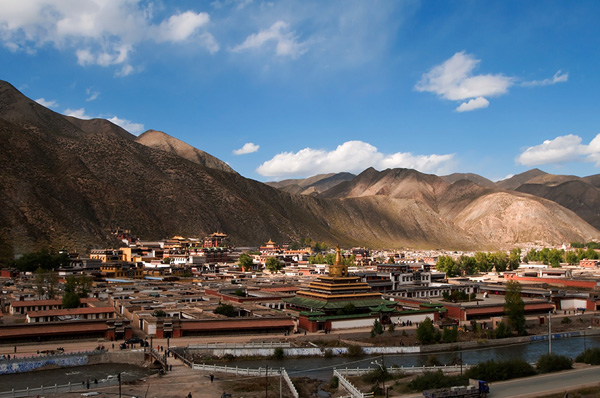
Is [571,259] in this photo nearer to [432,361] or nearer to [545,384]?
[432,361]

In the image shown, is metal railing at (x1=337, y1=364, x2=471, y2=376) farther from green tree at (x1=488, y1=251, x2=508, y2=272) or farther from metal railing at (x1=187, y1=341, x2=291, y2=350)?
green tree at (x1=488, y1=251, x2=508, y2=272)

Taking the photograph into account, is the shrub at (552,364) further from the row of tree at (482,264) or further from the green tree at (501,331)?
the row of tree at (482,264)

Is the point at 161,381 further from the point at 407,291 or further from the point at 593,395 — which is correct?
the point at 407,291

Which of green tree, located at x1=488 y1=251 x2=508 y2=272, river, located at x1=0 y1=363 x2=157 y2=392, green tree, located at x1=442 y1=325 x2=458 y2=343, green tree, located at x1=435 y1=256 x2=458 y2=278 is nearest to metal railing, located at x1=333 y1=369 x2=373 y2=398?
river, located at x1=0 y1=363 x2=157 y2=392

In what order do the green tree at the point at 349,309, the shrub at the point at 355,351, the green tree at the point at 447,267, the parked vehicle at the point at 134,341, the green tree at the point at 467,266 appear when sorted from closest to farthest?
the shrub at the point at 355,351
the parked vehicle at the point at 134,341
the green tree at the point at 349,309
the green tree at the point at 447,267
the green tree at the point at 467,266

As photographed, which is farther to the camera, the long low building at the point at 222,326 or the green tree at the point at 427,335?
the long low building at the point at 222,326

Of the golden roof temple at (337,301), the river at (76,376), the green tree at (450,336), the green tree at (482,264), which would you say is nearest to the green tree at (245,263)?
the green tree at (482,264)
